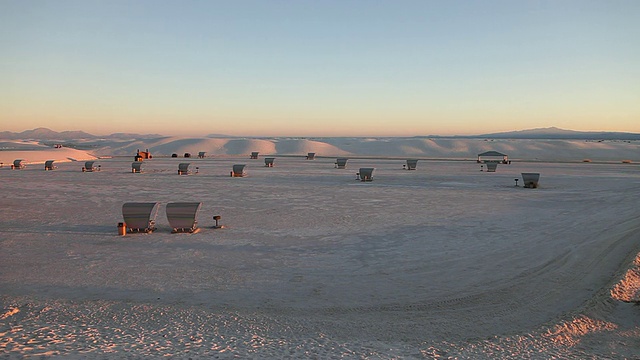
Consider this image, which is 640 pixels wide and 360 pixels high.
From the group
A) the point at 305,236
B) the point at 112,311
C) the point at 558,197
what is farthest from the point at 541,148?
the point at 112,311

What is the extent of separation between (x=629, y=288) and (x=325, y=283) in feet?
15.6

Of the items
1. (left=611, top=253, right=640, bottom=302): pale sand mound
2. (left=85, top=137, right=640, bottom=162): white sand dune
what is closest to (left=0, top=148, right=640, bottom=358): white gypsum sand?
(left=611, top=253, right=640, bottom=302): pale sand mound

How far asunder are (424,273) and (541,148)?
265ft

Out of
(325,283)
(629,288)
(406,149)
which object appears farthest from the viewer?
(406,149)

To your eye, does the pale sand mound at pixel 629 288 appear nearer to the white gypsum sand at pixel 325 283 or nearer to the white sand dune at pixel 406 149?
the white gypsum sand at pixel 325 283

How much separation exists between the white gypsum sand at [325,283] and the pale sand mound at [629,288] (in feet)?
0.55

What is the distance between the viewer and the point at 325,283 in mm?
8336

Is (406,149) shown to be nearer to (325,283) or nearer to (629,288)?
(629,288)

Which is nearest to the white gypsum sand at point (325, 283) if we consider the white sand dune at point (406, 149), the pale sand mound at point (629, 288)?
the pale sand mound at point (629, 288)

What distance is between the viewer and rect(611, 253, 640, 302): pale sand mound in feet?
25.0

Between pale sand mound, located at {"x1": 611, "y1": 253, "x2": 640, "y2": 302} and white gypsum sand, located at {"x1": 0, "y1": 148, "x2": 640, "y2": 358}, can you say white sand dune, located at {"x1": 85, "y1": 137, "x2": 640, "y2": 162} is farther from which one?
pale sand mound, located at {"x1": 611, "y1": 253, "x2": 640, "y2": 302}

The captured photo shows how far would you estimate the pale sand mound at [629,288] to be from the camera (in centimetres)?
761

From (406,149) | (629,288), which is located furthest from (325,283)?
(406,149)

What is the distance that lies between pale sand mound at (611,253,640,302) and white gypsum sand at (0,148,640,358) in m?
0.17
